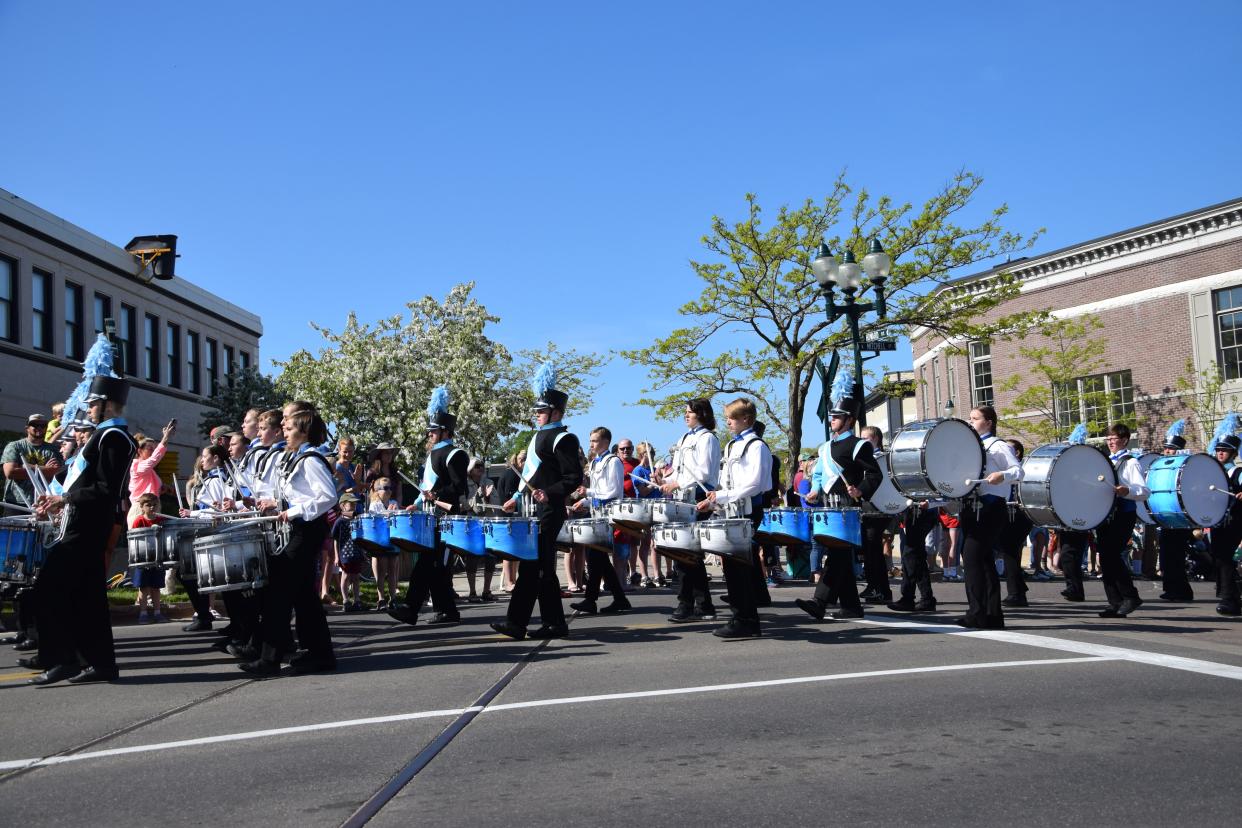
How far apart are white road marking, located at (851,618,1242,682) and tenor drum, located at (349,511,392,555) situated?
182 inches

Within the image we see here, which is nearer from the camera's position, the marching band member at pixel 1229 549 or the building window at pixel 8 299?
the marching band member at pixel 1229 549

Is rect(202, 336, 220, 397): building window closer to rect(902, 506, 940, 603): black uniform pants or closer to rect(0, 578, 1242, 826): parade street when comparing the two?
rect(902, 506, 940, 603): black uniform pants

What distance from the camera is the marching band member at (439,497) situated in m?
11.7

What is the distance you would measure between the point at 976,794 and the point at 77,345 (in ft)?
120

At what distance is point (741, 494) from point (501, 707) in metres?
3.61

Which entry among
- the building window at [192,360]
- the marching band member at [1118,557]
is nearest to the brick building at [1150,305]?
the building window at [192,360]

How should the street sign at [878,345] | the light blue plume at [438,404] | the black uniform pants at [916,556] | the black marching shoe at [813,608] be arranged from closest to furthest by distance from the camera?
the black marching shoe at [813,608] < the light blue plume at [438,404] < the black uniform pants at [916,556] < the street sign at [878,345]

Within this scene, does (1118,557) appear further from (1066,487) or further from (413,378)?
(413,378)

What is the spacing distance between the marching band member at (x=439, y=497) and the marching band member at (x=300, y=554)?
2.80 meters

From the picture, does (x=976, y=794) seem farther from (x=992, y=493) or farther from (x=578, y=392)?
(x=578, y=392)

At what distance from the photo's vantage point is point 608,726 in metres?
6.26

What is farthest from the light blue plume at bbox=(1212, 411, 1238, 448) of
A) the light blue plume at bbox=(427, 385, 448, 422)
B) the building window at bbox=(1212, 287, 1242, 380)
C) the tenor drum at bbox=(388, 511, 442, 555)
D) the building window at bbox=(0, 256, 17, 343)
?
the building window at bbox=(0, 256, 17, 343)

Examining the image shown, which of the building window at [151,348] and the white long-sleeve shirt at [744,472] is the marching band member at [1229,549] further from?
the building window at [151,348]

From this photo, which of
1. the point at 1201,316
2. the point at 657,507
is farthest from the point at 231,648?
the point at 1201,316
